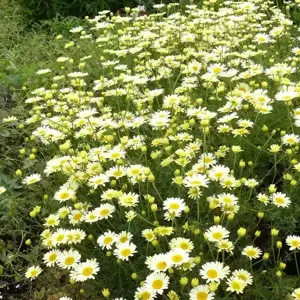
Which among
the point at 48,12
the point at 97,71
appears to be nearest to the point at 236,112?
the point at 97,71

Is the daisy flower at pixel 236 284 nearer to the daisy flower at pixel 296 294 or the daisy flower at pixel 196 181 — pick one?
the daisy flower at pixel 296 294

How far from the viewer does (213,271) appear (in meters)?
1.71

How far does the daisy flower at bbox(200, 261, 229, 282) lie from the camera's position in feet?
5.53

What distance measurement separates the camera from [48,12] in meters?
5.21

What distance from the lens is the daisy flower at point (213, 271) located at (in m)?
1.69

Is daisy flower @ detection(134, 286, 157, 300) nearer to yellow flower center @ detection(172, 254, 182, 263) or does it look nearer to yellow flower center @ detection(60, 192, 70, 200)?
yellow flower center @ detection(172, 254, 182, 263)

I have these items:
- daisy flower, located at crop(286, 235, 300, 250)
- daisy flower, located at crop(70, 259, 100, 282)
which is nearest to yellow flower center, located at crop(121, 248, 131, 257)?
daisy flower, located at crop(70, 259, 100, 282)

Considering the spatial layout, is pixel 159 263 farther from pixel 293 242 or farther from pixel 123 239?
pixel 293 242

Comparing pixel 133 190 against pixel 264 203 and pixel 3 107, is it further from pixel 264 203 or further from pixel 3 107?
pixel 3 107

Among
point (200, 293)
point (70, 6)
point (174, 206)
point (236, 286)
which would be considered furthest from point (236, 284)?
point (70, 6)

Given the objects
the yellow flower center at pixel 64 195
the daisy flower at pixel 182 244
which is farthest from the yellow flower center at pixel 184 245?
the yellow flower center at pixel 64 195

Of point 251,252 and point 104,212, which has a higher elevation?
point 104,212

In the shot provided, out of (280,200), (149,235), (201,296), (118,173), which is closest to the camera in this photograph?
(201,296)

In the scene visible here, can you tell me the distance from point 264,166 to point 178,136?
41 cm
